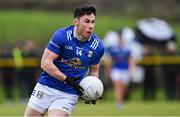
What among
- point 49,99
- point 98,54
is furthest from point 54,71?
point 98,54

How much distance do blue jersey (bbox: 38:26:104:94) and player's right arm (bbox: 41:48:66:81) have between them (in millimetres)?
66

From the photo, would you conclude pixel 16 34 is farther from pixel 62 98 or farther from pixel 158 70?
pixel 62 98

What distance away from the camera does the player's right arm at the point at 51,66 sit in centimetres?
1142

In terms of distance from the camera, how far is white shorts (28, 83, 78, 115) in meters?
11.6

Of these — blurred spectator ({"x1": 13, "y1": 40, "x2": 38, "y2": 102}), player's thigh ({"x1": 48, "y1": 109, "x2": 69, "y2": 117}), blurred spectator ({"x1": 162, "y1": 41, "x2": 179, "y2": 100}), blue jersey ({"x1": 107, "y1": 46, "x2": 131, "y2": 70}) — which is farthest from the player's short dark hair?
blurred spectator ({"x1": 162, "y1": 41, "x2": 179, "y2": 100})

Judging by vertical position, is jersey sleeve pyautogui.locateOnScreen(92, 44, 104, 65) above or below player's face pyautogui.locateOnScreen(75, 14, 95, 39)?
below

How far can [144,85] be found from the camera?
28312 mm

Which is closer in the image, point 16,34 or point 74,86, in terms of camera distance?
point 74,86

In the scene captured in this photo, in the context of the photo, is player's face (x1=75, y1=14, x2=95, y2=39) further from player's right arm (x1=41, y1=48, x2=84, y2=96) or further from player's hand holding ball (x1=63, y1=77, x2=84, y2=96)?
player's hand holding ball (x1=63, y1=77, x2=84, y2=96)

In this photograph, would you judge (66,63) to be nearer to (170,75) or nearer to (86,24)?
(86,24)

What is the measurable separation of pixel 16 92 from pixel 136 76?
4.24 m

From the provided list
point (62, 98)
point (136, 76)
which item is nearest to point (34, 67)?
point (136, 76)

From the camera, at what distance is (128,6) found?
36.3m

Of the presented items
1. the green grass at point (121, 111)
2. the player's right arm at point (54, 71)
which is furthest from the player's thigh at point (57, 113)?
the green grass at point (121, 111)
